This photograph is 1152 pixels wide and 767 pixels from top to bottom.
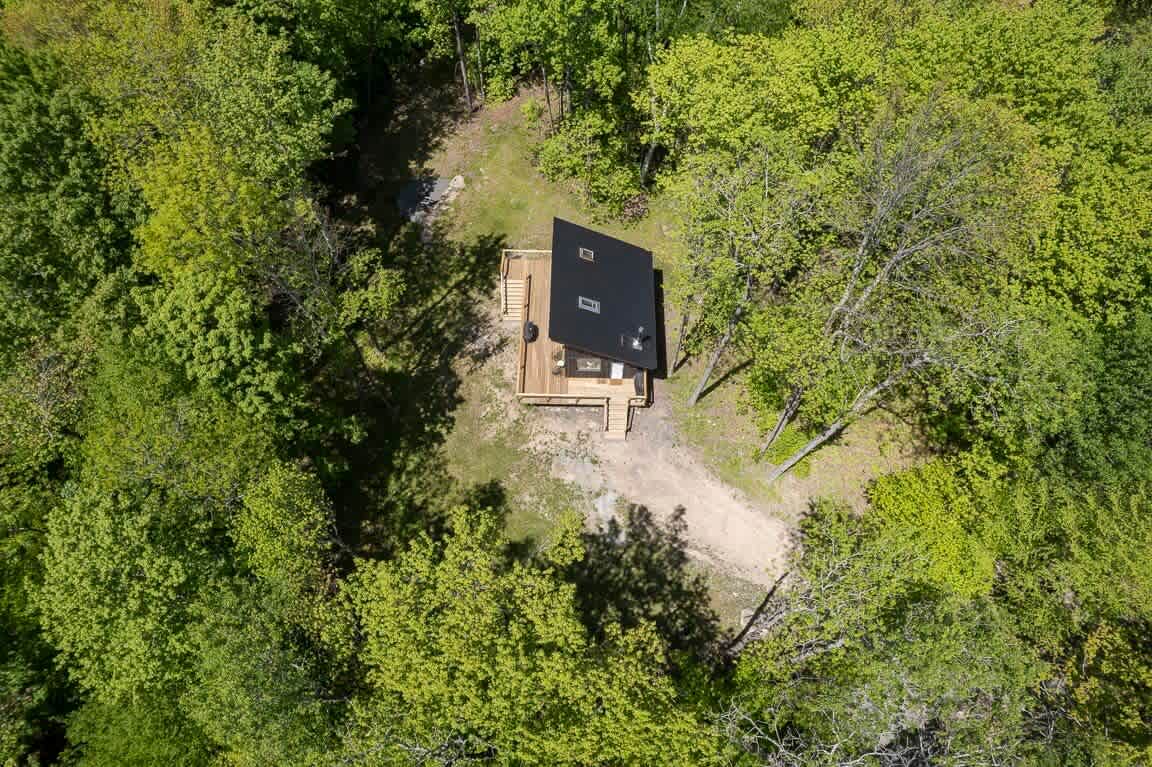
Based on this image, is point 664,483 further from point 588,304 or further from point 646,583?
point 588,304

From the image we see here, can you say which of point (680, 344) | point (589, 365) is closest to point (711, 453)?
point (680, 344)

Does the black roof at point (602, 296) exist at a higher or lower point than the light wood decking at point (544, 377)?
higher

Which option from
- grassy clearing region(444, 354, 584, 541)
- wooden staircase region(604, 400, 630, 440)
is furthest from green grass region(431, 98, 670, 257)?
grassy clearing region(444, 354, 584, 541)

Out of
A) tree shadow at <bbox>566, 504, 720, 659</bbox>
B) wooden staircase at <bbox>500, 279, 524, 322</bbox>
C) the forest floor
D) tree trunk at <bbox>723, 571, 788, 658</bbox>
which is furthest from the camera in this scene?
wooden staircase at <bbox>500, 279, 524, 322</bbox>

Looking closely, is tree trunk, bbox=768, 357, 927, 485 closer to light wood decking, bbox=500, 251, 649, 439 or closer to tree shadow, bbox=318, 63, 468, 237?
light wood decking, bbox=500, 251, 649, 439

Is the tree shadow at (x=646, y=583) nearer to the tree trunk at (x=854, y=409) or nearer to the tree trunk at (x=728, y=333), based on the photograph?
the tree trunk at (x=854, y=409)

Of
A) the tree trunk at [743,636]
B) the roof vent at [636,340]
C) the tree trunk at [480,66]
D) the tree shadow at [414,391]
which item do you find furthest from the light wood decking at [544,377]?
the tree trunk at [480,66]
